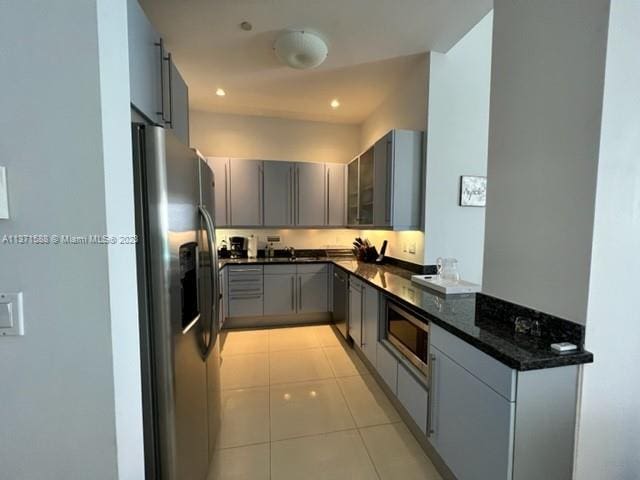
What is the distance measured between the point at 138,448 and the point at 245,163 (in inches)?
129

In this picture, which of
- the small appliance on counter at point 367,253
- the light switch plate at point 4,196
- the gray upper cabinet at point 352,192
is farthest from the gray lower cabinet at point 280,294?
the light switch plate at point 4,196

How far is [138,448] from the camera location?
825 mm

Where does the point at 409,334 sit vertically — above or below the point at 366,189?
below

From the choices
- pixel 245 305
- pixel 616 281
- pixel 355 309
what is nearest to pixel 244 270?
pixel 245 305

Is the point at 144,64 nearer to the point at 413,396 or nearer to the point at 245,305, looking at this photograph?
the point at 413,396

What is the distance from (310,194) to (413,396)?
275 cm

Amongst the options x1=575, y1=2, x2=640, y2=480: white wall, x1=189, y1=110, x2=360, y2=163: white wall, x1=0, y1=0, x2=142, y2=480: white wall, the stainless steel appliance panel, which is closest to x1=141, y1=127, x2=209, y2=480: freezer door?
x1=0, y1=0, x2=142, y2=480: white wall

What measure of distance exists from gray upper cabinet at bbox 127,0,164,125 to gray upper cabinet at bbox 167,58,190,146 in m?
0.13

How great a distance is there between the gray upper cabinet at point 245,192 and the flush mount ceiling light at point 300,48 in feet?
5.14

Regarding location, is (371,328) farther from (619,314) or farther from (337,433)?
(619,314)

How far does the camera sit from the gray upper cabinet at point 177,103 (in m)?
1.72

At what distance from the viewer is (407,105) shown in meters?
2.78

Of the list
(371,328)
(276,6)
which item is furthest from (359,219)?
(276,6)

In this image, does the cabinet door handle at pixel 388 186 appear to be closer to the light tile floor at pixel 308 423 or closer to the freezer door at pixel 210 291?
the light tile floor at pixel 308 423
